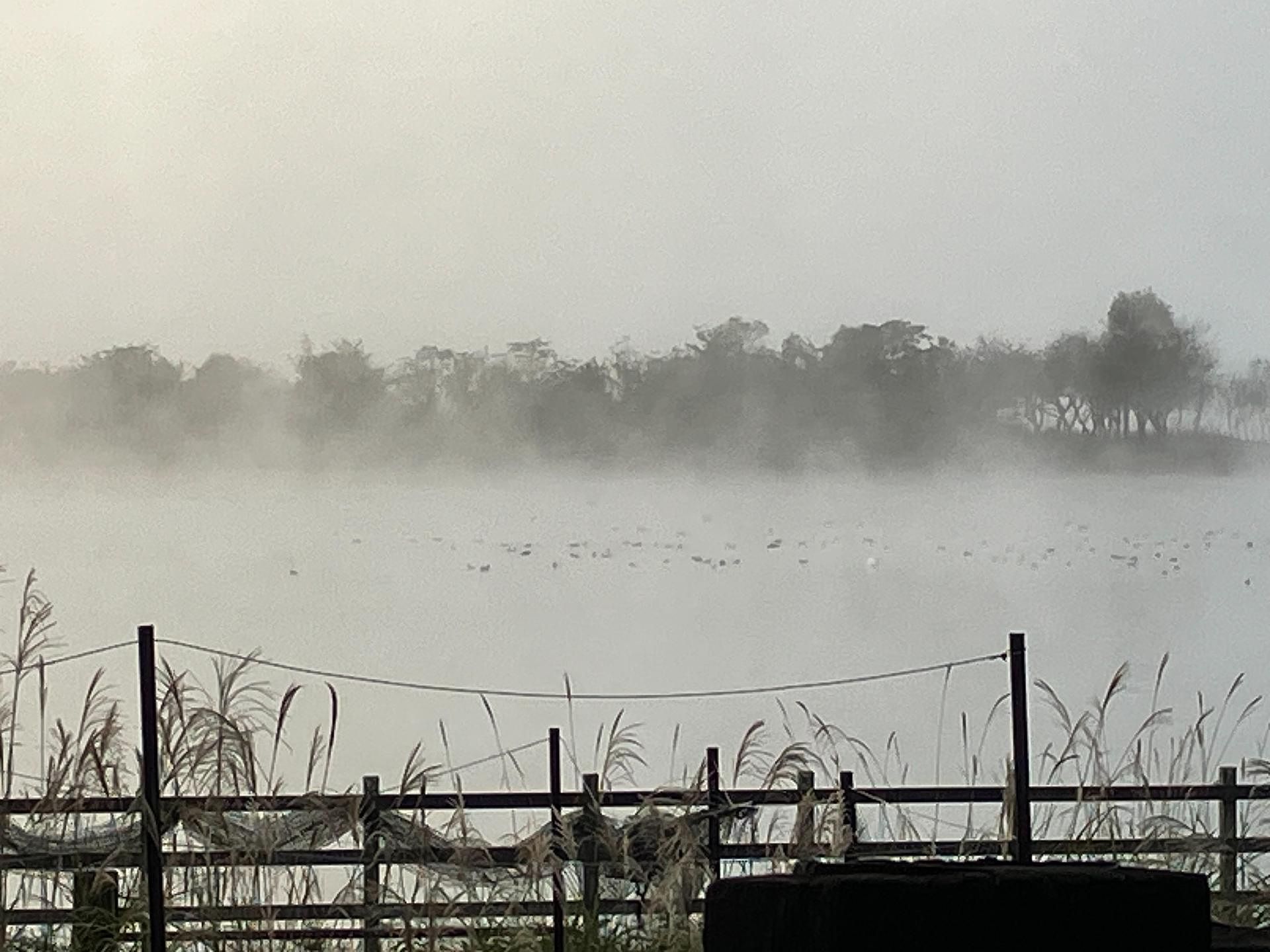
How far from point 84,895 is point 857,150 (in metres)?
2.60

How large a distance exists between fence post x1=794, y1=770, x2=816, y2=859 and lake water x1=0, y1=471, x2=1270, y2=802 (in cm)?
67

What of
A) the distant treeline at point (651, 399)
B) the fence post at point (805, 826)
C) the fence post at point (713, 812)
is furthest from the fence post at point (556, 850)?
the distant treeline at point (651, 399)

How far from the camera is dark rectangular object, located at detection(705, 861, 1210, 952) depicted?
4.86 feet

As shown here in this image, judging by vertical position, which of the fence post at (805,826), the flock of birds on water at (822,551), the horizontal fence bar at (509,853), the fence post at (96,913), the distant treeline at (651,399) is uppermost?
the distant treeline at (651,399)

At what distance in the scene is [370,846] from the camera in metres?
3.56

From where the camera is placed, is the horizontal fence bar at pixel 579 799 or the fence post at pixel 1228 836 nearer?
the horizontal fence bar at pixel 579 799

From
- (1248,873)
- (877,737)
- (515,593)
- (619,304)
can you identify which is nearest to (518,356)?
(619,304)

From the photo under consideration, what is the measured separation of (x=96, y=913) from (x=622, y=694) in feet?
4.56

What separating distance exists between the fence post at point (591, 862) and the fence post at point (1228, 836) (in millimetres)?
1414

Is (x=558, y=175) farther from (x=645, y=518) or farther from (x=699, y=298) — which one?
(x=645, y=518)

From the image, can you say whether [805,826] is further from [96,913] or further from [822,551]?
[96,913]

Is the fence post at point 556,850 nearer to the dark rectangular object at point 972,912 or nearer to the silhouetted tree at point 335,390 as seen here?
the silhouetted tree at point 335,390

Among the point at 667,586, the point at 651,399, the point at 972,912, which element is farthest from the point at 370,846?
the point at 972,912

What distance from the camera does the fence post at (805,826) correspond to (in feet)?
11.5
